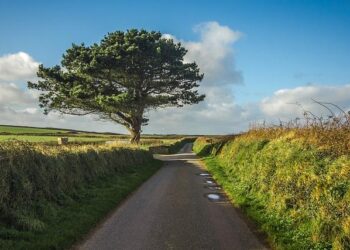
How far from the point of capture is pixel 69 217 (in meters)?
13.4

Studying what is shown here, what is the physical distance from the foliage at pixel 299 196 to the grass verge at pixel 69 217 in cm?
531

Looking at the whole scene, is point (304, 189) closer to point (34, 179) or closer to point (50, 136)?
point (34, 179)

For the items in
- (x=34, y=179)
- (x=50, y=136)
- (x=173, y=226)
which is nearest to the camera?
(x=173, y=226)

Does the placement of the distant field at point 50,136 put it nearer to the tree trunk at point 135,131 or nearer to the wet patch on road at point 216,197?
the tree trunk at point 135,131

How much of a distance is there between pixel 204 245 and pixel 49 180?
6.63 meters

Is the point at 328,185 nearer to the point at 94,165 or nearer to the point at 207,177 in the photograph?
the point at 94,165

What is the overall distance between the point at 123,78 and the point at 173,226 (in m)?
39.9

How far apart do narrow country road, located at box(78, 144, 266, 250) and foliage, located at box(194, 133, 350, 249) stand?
33.8 inches

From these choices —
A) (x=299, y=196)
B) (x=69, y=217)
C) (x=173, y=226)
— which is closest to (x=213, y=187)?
(x=173, y=226)

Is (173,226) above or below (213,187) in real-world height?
below

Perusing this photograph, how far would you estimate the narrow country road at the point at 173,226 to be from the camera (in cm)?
1102

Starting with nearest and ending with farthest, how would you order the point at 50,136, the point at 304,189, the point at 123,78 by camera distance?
the point at 304,189
the point at 123,78
the point at 50,136

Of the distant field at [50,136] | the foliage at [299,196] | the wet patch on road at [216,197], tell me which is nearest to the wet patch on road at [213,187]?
the wet patch on road at [216,197]

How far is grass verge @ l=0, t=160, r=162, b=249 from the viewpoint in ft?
34.7
